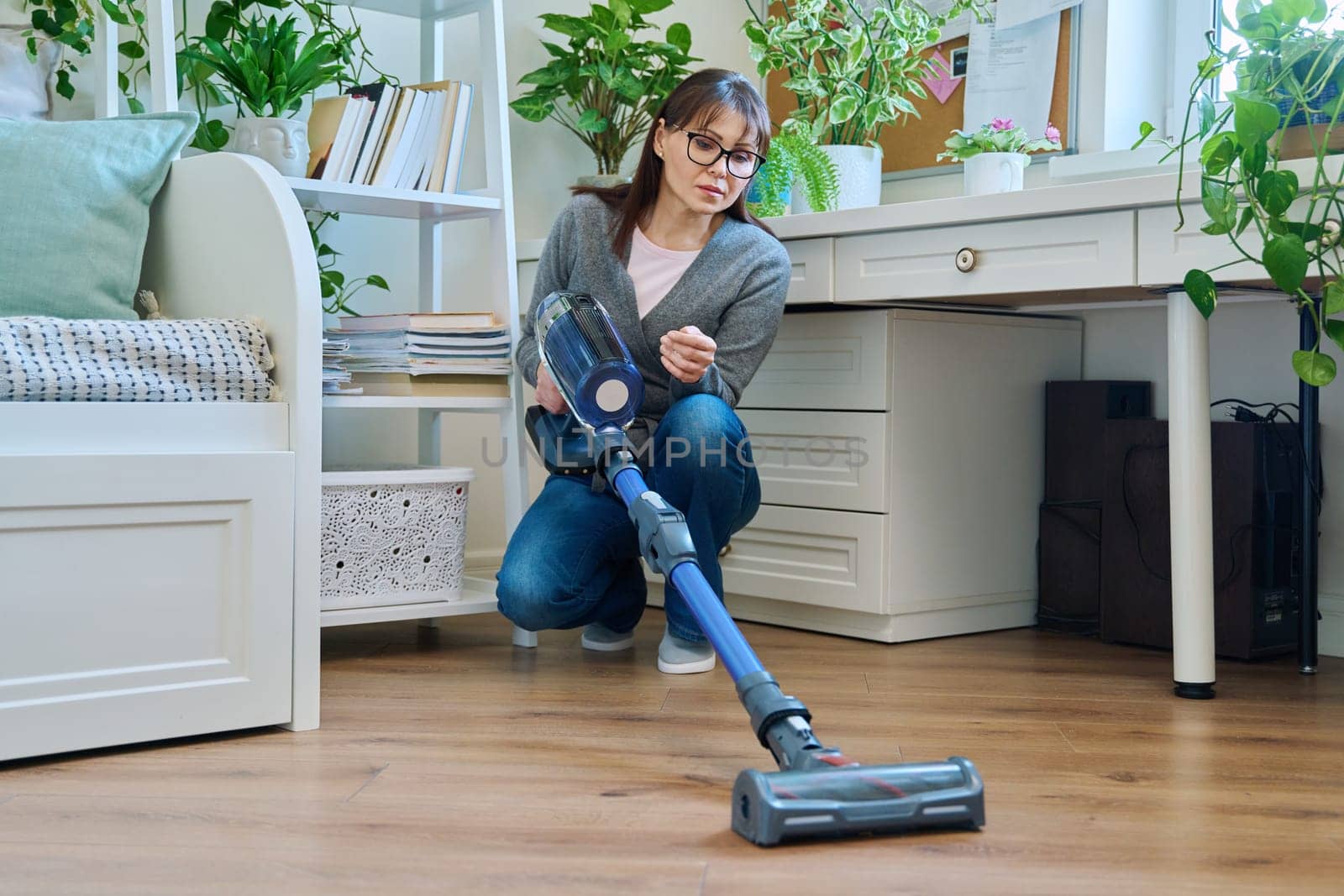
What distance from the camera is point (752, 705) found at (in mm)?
1259

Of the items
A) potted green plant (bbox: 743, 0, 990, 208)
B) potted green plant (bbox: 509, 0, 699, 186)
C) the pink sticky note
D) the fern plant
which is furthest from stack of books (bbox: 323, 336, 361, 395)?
the pink sticky note

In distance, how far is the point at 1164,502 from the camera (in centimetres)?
209

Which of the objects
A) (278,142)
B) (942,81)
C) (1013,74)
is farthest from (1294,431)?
(278,142)

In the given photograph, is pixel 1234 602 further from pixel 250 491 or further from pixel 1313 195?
pixel 250 491

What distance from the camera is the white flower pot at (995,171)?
2125 mm

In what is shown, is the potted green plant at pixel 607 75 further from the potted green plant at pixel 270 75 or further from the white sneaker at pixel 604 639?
the white sneaker at pixel 604 639

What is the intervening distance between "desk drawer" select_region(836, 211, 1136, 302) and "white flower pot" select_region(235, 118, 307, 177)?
0.80 meters

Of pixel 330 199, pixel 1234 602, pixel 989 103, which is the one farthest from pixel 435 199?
pixel 1234 602

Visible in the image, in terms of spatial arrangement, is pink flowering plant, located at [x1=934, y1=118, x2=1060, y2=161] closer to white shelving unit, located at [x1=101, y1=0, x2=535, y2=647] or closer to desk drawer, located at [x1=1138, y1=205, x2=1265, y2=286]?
desk drawer, located at [x1=1138, y1=205, x2=1265, y2=286]

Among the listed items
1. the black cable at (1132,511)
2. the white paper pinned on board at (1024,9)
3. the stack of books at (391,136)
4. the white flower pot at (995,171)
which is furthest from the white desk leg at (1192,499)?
the stack of books at (391,136)

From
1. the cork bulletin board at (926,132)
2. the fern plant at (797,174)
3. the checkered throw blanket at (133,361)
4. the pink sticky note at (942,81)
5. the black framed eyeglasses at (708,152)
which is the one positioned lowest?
the checkered throw blanket at (133,361)

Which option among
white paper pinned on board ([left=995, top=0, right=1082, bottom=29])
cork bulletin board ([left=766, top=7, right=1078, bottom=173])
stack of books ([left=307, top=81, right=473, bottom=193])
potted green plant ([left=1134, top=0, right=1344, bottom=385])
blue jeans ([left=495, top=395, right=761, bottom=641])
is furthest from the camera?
cork bulletin board ([left=766, top=7, right=1078, bottom=173])

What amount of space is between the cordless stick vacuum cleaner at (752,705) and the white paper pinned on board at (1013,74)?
1.13 meters

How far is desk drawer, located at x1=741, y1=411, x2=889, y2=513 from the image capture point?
6.94 feet
